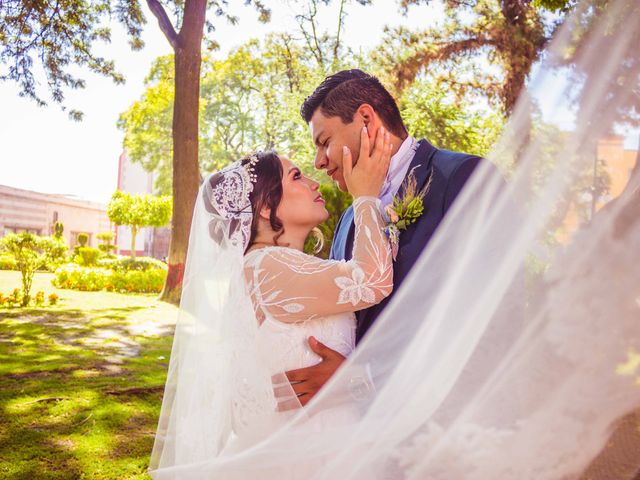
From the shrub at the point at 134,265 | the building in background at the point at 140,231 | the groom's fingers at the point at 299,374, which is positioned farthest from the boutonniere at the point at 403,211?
the building in background at the point at 140,231

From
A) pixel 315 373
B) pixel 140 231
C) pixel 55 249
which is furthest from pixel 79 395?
pixel 140 231

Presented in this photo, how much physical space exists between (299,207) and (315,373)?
77 centimetres

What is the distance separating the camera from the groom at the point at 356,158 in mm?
2049

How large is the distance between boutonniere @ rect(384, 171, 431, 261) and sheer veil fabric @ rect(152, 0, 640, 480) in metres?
0.17

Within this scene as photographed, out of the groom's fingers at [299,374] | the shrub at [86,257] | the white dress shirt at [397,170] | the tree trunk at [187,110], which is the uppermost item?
the tree trunk at [187,110]

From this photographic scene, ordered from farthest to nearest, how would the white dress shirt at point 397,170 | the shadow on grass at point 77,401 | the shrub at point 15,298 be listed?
the shrub at point 15,298
the shadow on grass at point 77,401
the white dress shirt at point 397,170

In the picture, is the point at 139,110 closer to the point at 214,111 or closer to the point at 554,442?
the point at 214,111

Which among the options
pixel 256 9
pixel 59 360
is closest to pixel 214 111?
pixel 256 9

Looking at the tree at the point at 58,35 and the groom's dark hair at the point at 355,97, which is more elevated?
the tree at the point at 58,35

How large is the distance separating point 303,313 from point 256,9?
15.0 meters

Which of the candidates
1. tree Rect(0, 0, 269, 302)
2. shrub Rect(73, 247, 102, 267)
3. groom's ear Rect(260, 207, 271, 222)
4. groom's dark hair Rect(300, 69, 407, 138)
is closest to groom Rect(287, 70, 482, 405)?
groom's dark hair Rect(300, 69, 407, 138)

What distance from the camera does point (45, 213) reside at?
36.8m

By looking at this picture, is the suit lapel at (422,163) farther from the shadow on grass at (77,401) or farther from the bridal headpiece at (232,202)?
the shadow on grass at (77,401)

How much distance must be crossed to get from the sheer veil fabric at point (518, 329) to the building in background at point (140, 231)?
48.9m
